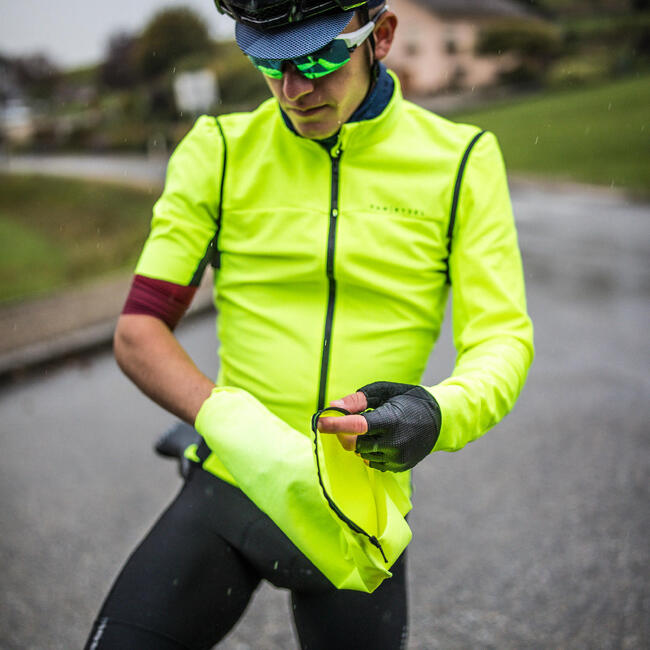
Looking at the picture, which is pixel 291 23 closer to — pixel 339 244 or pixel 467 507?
pixel 339 244

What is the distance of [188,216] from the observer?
5.68 feet

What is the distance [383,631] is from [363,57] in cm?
132

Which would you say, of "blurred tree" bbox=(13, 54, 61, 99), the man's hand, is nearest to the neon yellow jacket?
the man's hand

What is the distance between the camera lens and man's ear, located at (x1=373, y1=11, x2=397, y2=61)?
172 cm

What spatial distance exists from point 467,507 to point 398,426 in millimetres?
2884

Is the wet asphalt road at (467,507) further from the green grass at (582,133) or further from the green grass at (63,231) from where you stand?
the green grass at (582,133)

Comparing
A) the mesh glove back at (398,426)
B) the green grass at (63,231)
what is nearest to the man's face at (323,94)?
the mesh glove back at (398,426)

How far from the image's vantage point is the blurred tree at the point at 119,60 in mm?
32625

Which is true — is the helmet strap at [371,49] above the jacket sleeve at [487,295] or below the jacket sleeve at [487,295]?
above

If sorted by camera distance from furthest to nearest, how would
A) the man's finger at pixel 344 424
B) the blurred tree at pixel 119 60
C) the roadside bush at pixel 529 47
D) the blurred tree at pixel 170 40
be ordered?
the blurred tree at pixel 119 60 < the blurred tree at pixel 170 40 < the roadside bush at pixel 529 47 < the man's finger at pixel 344 424

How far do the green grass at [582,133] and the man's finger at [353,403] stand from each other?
13.7 m

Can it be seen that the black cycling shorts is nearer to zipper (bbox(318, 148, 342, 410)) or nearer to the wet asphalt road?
zipper (bbox(318, 148, 342, 410))

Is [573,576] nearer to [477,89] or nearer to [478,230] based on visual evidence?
[478,230]

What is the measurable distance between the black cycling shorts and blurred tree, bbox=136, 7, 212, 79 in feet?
91.4
